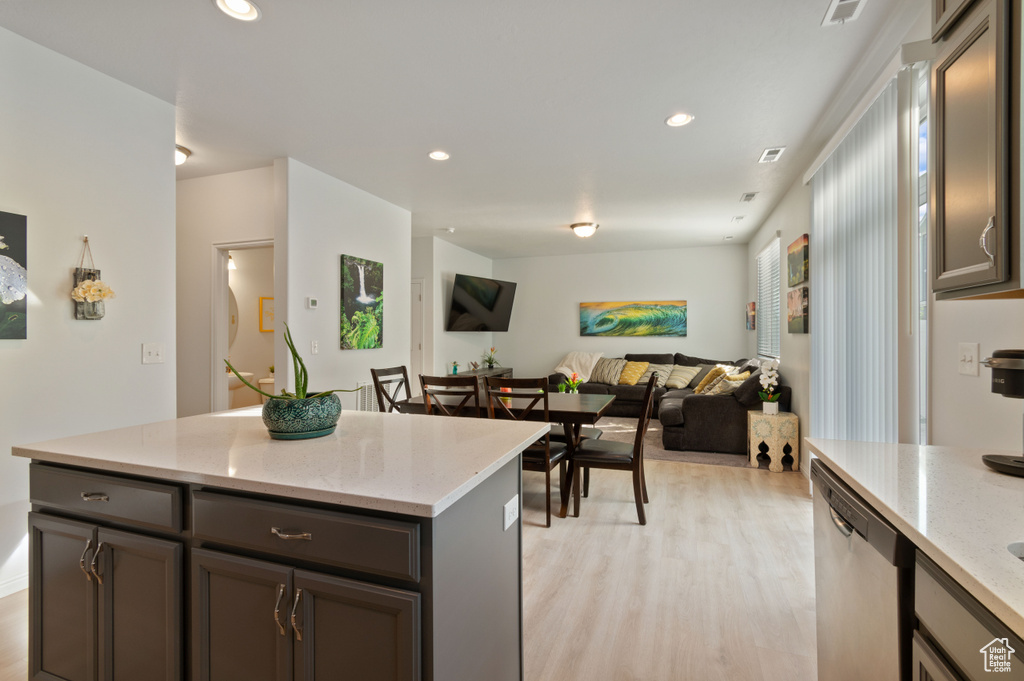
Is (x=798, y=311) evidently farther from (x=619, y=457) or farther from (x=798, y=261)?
(x=619, y=457)

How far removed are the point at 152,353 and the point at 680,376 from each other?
20.7ft

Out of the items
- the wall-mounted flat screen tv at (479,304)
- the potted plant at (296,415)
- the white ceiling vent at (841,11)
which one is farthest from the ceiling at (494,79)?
the wall-mounted flat screen tv at (479,304)

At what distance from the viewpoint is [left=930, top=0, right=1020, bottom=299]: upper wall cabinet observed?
3.56 ft

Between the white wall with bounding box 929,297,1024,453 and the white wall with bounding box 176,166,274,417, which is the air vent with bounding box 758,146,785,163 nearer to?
the white wall with bounding box 929,297,1024,453

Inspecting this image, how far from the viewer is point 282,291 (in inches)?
148

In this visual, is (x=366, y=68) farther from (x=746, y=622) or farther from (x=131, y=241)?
(x=746, y=622)

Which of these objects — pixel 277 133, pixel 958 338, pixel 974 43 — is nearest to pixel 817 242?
pixel 958 338

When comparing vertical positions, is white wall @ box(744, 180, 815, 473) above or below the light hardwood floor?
above

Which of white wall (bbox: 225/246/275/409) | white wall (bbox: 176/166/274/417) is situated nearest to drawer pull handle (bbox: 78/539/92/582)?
white wall (bbox: 176/166/274/417)

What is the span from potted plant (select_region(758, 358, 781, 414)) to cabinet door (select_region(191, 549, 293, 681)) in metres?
4.34

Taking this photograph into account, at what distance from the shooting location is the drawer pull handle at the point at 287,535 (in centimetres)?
114

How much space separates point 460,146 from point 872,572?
3.29 metres

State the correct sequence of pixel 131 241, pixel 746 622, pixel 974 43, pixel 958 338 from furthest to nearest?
pixel 131 241, pixel 746 622, pixel 958 338, pixel 974 43

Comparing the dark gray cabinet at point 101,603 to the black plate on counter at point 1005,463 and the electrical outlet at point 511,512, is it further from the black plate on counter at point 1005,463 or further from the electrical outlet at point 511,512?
the black plate on counter at point 1005,463
